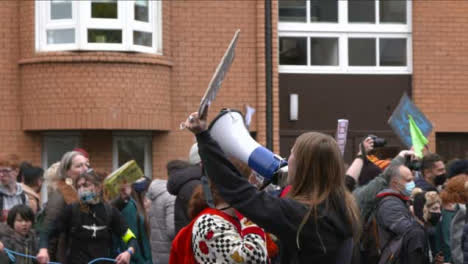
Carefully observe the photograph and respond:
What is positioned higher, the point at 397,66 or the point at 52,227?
the point at 397,66

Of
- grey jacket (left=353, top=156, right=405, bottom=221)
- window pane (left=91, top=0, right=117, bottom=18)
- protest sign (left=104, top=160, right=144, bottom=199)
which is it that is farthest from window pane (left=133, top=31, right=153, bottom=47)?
grey jacket (left=353, top=156, right=405, bottom=221)

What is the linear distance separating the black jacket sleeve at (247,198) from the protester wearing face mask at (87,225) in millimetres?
4499

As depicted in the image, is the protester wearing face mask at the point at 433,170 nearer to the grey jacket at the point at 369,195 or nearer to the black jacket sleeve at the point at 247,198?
the grey jacket at the point at 369,195

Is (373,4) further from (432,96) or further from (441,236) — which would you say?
(441,236)

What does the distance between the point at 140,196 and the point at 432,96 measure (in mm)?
8345

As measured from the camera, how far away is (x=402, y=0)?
18438 millimetres

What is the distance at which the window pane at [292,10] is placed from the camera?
59.3 ft

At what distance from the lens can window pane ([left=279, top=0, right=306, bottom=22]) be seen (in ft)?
59.3

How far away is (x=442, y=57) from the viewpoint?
1820 centimetres

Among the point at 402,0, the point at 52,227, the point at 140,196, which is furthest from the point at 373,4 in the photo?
the point at 52,227

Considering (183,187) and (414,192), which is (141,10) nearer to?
(414,192)

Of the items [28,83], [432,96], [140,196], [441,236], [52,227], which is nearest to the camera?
[52,227]

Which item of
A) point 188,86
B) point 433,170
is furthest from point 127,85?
point 433,170

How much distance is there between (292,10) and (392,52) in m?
1.93
